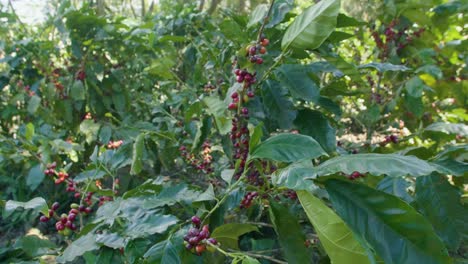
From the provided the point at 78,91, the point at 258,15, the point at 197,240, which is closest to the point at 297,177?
the point at 197,240

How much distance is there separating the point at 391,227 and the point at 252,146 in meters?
0.31

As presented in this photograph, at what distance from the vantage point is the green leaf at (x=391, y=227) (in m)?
0.63

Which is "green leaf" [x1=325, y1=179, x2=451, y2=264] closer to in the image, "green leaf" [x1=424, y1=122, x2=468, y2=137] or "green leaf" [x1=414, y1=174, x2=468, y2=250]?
"green leaf" [x1=414, y1=174, x2=468, y2=250]

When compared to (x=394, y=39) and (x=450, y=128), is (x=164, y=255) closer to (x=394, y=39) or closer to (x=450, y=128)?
(x=450, y=128)

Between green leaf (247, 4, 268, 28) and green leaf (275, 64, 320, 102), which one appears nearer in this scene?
green leaf (275, 64, 320, 102)

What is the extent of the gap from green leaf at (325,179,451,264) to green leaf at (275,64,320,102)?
406 mm

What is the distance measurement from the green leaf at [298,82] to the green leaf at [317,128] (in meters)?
0.10

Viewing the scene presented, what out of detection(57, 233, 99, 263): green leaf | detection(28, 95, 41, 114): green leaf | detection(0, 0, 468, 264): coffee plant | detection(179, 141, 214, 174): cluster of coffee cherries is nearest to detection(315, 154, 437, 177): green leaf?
detection(0, 0, 468, 264): coffee plant

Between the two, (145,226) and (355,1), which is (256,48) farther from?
(355,1)

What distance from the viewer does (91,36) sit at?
7.95 feet

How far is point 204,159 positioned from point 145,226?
71cm

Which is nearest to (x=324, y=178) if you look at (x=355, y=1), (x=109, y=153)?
(x=109, y=153)

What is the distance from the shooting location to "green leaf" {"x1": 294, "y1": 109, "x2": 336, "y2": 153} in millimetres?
1110

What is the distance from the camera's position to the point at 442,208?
1.02 metres
